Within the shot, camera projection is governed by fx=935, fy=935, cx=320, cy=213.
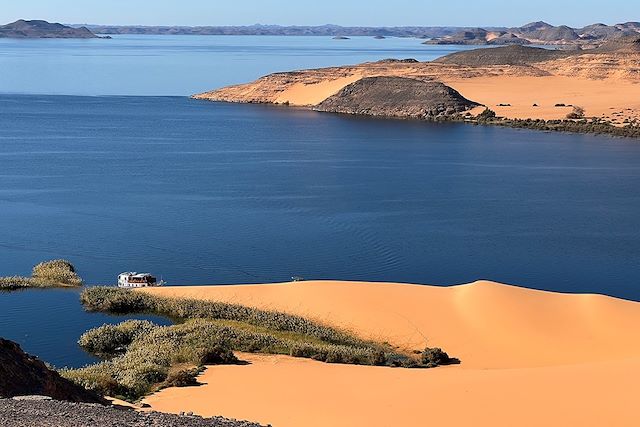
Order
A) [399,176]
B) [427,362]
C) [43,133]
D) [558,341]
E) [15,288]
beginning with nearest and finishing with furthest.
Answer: [427,362] < [558,341] < [15,288] < [399,176] < [43,133]

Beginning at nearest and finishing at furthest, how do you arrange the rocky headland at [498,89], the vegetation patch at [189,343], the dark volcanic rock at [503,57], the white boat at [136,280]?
the vegetation patch at [189,343] → the white boat at [136,280] → the rocky headland at [498,89] → the dark volcanic rock at [503,57]

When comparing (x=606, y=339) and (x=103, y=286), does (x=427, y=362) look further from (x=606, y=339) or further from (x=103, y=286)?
(x=103, y=286)

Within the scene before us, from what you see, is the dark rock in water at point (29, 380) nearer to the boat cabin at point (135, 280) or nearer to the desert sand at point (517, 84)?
the boat cabin at point (135, 280)

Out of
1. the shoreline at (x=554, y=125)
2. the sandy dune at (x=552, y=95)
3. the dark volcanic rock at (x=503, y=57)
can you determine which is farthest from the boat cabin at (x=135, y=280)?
the dark volcanic rock at (x=503, y=57)

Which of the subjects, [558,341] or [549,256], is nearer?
[558,341]

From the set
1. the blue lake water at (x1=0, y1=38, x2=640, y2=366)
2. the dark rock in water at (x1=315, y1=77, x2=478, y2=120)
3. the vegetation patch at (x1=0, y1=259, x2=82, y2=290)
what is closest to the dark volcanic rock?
the dark rock in water at (x1=315, y1=77, x2=478, y2=120)

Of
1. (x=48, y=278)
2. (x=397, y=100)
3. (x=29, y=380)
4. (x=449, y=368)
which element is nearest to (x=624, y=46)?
(x=397, y=100)

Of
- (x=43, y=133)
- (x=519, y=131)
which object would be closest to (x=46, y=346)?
(x=43, y=133)
